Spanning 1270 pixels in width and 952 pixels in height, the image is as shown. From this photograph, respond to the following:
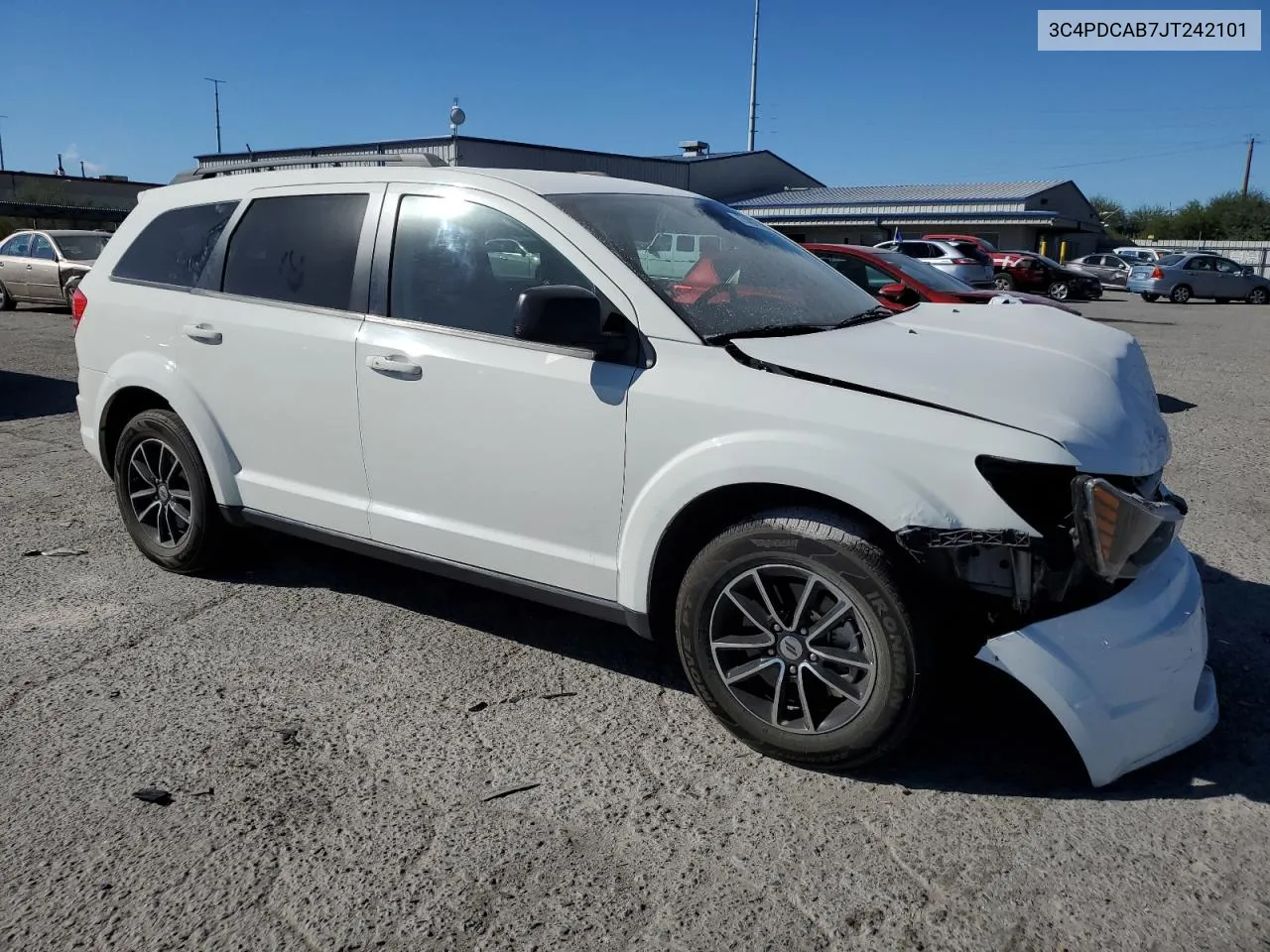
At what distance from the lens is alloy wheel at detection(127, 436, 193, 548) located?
4641mm

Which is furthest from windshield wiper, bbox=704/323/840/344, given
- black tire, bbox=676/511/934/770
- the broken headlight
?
the broken headlight

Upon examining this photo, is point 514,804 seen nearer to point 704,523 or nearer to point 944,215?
point 704,523

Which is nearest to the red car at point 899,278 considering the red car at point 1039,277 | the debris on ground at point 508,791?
the debris on ground at point 508,791

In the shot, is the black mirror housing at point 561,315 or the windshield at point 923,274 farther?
the windshield at point 923,274

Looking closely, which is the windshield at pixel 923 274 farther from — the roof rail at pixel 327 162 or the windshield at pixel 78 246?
the windshield at pixel 78 246

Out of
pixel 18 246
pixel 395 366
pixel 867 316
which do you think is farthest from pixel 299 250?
pixel 18 246

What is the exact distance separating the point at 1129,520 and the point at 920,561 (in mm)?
570

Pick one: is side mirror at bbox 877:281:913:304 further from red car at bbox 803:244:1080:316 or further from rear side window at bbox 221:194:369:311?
rear side window at bbox 221:194:369:311

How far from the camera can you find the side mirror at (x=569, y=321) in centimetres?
315

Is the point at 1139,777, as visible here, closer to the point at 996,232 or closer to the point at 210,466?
the point at 210,466

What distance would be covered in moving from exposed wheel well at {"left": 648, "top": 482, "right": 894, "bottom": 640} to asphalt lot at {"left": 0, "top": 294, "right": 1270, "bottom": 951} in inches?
17.1

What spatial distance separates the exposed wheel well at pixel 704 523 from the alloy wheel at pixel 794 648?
211 mm

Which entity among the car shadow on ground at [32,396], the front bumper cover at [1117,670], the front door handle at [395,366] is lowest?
the car shadow on ground at [32,396]

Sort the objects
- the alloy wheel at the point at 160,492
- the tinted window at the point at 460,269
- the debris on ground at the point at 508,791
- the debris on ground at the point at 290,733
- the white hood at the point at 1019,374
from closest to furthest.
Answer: the white hood at the point at 1019,374 → the debris on ground at the point at 508,791 → the debris on ground at the point at 290,733 → the tinted window at the point at 460,269 → the alloy wheel at the point at 160,492
